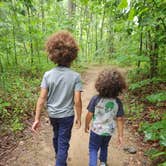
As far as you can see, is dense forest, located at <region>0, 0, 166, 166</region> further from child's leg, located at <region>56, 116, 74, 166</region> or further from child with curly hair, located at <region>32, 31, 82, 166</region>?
child's leg, located at <region>56, 116, 74, 166</region>

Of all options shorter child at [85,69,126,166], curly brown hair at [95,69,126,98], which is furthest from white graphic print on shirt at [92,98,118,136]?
curly brown hair at [95,69,126,98]

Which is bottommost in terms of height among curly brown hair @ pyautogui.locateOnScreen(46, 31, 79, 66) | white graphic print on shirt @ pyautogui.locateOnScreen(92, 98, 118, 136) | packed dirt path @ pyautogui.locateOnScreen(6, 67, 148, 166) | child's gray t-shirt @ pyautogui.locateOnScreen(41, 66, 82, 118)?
packed dirt path @ pyautogui.locateOnScreen(6, 67, 148, 166)

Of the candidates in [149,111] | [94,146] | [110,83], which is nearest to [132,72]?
[149,111]

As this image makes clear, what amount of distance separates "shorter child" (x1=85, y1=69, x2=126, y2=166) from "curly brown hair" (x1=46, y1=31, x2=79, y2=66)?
480 mm

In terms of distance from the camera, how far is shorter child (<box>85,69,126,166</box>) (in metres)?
3.28

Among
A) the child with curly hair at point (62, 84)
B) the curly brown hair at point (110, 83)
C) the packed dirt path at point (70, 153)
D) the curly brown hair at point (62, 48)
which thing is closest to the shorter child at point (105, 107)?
the curly brown hair at point (110, 83)

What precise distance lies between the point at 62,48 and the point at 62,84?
1.52ft

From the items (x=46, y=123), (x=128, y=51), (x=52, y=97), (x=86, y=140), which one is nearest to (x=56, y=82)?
(x=52, y=97)

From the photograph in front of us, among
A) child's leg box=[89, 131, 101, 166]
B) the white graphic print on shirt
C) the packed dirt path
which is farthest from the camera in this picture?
the packed dirt path

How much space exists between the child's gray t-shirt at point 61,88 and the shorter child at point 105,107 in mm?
277

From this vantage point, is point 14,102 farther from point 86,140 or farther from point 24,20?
point 24,20

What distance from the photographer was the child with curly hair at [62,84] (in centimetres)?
326

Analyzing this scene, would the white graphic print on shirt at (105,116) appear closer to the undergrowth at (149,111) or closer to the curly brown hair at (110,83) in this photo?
the curly brown hair at (110,83)

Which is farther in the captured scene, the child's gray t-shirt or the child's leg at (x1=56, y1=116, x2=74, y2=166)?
the child's leg at (x1=56, y1=116, x2=74, y2=166)
